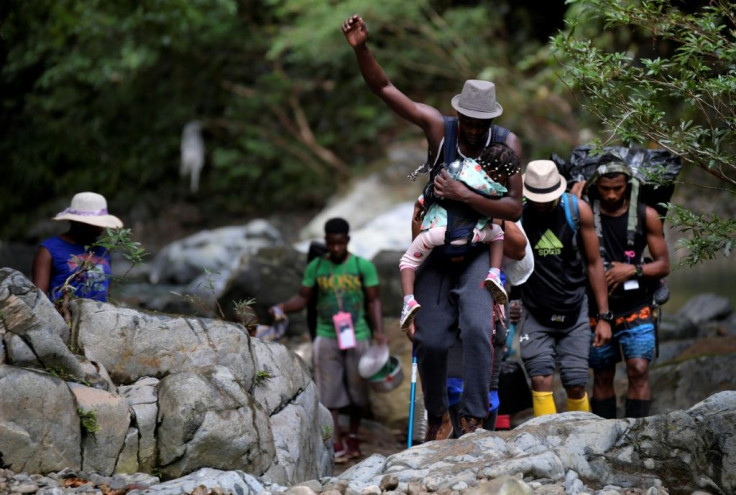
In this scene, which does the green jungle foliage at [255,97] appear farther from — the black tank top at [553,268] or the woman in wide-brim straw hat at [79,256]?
the black tank top at [553,268]

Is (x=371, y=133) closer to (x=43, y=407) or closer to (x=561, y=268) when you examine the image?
(x=561, y=268)

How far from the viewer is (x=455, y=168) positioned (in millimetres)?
5508

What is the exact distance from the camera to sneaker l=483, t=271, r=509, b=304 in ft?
18.0

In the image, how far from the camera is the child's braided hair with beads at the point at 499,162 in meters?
5.50

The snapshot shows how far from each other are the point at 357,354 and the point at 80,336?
3.35 m

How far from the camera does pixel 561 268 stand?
655 cm

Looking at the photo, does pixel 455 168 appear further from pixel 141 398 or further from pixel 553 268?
pixel 141 398

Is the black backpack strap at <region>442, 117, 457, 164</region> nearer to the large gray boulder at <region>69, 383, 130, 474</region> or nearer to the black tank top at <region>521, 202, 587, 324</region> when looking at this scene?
the black tank top at <region>521, 202, 587, 324</region>

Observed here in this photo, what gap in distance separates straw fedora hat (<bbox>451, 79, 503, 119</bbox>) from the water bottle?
287mm

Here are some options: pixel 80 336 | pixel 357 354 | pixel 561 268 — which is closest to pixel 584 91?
pixel 561 268

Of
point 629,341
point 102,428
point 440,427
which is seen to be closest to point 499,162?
point 440,427

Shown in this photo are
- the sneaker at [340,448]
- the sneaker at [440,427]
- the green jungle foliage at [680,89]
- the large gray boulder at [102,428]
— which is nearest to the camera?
the large gray boulder at [102,428]

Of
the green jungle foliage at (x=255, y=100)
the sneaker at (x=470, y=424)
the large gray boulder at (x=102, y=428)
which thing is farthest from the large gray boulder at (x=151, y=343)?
the green jungle foliage at (x=255, y=100)

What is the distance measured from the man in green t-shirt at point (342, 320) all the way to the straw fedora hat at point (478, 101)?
2.61 m
